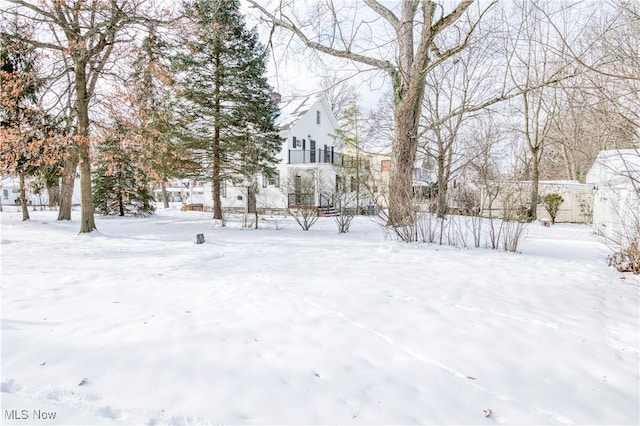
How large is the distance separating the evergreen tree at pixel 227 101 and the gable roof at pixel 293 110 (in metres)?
9.15

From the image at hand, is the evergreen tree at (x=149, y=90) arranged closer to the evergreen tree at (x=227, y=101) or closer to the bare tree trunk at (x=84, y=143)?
the bare tree trunk at (x=84, y=143)

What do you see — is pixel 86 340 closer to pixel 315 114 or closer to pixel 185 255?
pixel 185 255

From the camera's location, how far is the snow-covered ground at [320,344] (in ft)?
6.81

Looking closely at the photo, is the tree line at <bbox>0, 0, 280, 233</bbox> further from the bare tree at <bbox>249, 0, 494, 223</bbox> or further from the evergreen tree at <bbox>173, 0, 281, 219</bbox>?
the bare tree at <bbox>249, 0, 494, 223</bbox>

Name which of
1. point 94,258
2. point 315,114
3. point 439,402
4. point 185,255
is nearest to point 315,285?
point 439,402

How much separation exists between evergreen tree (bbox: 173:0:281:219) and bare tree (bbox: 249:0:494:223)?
4.79 metres

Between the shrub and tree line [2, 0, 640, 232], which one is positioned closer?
tree line [2, 0, 640, 232]

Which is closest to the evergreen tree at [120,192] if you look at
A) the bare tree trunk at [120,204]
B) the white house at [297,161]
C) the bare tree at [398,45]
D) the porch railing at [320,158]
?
the bare tree trunk at [120,204]

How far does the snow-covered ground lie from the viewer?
2.08 meters

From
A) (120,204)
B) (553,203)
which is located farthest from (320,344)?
(553,203)

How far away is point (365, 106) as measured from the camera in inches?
1049

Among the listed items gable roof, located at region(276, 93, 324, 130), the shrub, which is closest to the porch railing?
gable roof, located at region(276, 93, 324, 130)

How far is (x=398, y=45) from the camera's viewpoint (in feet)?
31.8

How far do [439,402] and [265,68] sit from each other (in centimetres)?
1439
